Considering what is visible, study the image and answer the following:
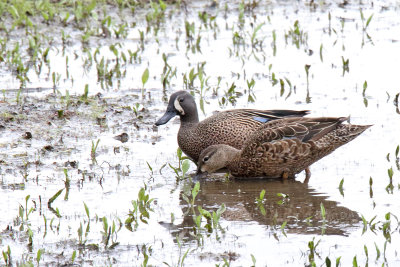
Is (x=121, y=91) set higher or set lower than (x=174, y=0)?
lower

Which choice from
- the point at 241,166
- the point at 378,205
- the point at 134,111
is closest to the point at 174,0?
the point at 134,111

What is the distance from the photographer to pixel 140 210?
6.46m

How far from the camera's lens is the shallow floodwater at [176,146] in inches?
227

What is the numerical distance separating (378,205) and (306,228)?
0.86 meters

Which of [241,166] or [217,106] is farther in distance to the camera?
[217,106]

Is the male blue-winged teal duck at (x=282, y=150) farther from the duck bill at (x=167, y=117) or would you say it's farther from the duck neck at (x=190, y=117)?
the duck bill at (x=167, y=117)

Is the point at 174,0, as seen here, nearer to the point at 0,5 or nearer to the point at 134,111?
the point at 0,5

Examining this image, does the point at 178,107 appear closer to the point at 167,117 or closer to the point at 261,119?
the point at 167,117

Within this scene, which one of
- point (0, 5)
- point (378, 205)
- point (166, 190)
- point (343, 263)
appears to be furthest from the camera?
point (0, 5)

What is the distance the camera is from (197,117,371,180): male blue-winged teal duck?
7.55 m

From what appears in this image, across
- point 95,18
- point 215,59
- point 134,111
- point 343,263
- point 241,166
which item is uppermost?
point 95,18

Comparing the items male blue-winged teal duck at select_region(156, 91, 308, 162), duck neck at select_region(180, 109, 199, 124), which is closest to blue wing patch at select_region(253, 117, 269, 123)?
male blue-winged teal duck at select_region(156, 91, 308, 162)

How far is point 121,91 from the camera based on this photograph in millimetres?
10086

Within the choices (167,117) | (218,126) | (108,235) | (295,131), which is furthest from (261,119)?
(108,235)
